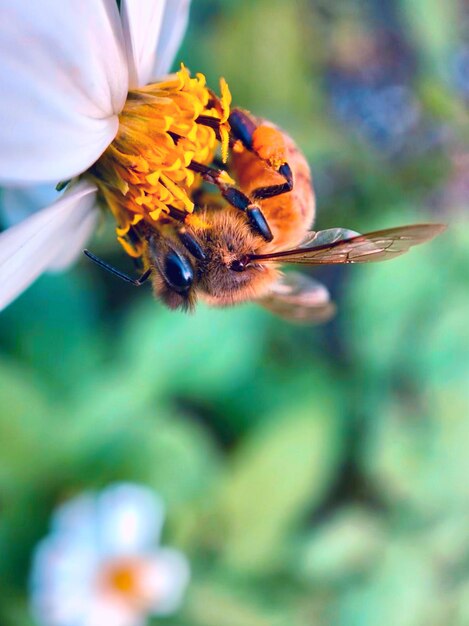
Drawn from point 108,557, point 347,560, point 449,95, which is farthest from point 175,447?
point 449,95

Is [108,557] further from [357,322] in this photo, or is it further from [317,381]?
[357,322]

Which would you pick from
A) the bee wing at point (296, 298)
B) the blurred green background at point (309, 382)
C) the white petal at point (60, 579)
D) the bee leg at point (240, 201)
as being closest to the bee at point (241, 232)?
the bee leg at point (240, 201)

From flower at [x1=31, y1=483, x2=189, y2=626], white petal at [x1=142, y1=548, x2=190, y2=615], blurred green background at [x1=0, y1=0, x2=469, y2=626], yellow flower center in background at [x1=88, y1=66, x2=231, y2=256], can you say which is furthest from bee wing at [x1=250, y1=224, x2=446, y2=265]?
white petal at [x1=142, y1=548, x2=190, y2=615]

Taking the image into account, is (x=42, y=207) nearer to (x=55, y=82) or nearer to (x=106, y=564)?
(x=55, y=82)

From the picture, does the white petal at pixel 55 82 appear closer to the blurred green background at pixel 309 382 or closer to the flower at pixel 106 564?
the blurred green background at pixel 309 382

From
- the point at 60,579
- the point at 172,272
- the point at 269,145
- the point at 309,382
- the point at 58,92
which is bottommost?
the point at 60,579

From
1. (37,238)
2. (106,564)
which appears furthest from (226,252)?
(106,564)

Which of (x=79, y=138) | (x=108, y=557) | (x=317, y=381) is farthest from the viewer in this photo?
(x=317, y=381)
